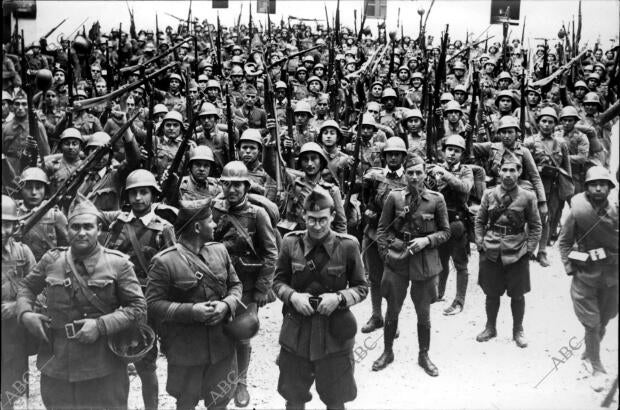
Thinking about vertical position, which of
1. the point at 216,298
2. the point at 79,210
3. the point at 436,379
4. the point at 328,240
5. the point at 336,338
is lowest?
the point at 436,379

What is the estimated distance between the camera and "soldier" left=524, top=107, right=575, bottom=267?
887cm

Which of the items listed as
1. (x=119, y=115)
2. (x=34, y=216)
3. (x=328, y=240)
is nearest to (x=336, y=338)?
(x=328, y=240)

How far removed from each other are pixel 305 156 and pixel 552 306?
387cm

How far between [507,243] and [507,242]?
0.04ft

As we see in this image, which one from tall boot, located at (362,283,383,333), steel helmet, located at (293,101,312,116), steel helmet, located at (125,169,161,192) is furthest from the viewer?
steel helmet, located at (293,101,312,116)

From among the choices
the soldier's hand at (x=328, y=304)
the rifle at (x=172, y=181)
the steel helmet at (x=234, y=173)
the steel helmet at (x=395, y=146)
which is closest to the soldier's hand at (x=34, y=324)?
the soldier's hand at (x=328, y=304)

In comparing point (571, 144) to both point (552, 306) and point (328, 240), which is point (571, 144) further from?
point (328, 240)

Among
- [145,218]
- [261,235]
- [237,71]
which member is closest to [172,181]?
[145,218]

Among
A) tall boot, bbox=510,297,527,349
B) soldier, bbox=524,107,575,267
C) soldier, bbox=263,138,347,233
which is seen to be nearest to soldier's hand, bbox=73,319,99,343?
soldier, bbox=263,138,347,233

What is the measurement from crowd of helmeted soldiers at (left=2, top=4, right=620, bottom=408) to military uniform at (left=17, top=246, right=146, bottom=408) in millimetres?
11

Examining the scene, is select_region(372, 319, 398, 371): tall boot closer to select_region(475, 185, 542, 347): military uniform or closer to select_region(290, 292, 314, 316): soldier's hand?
select_region(475, 185, 542, 347): military uniform

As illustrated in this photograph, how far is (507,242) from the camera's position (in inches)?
256

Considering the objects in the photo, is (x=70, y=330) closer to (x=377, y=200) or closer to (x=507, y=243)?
(x=377, y=200)

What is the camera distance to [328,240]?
4.54 meters
